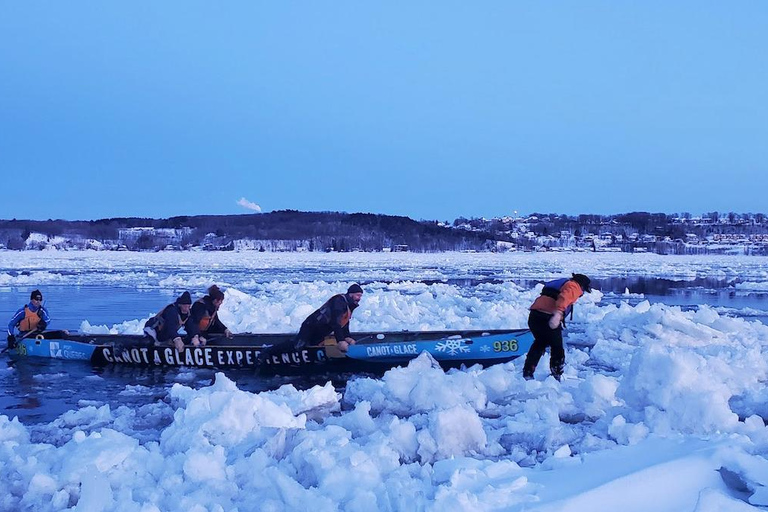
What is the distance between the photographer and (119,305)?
1822cm

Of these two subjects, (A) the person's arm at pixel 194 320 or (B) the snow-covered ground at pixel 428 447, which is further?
(A) the person's arm at pixel 194 320

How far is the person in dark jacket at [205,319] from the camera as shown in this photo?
32.3 ft

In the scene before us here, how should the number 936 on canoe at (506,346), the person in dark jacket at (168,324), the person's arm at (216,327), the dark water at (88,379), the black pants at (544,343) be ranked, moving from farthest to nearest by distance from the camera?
the person's arm at (216,327) < the person in dark jacket at (168,324) < the number 936 on canoe at (506,346) < the dark water at (88,379) < the black pants at (544,343)

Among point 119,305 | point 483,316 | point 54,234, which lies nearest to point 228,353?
point 483,316

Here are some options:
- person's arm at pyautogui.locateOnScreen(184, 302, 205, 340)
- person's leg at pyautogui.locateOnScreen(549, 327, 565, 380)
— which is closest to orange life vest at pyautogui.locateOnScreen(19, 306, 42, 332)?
person's arm at pyautogui.locateOnScreen(184, 302, 205, 340)

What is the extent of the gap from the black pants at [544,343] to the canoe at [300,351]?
1.13 metres

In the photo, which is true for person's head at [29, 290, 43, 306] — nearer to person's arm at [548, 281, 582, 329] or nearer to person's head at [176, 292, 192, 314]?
person's head at [176, 292, 192, 314]

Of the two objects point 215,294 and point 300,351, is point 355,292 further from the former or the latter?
point 215,294

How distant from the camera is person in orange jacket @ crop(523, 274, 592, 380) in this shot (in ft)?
23.7

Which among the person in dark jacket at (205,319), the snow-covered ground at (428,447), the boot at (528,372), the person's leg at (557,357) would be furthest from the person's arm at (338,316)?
the person's leg at (557,357)

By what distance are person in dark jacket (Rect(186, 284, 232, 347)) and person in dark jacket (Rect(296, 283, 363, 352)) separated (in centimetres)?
140

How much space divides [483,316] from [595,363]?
442 cm

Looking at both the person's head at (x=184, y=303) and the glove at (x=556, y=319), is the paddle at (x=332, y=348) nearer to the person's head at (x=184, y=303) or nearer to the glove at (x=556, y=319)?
the person's head at (x=184, y=303)

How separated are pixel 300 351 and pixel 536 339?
10.2ft
